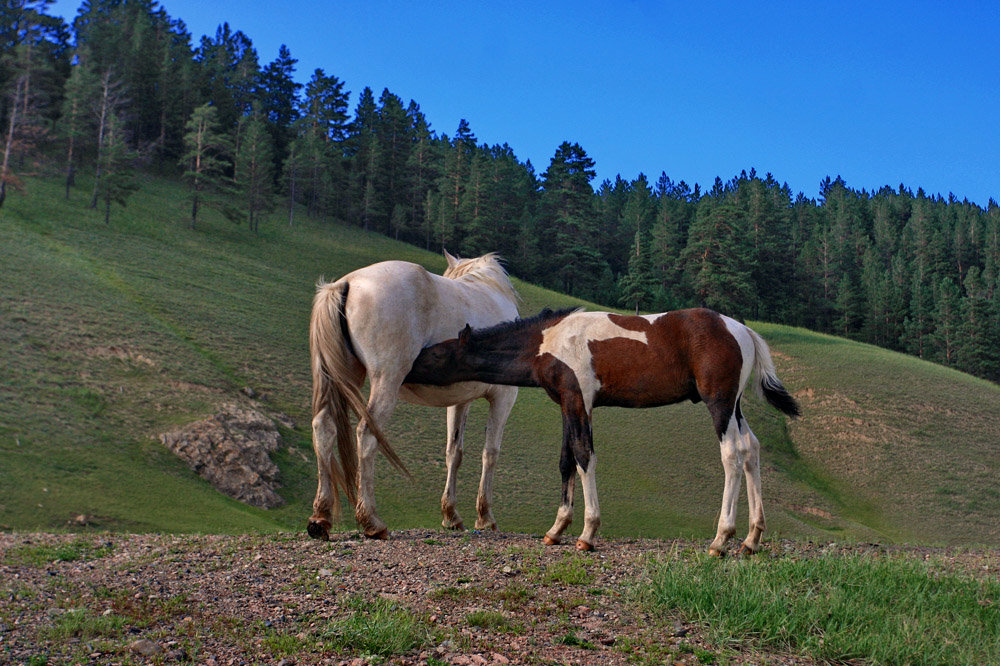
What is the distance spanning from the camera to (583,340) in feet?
29.4

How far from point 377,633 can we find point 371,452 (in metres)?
4.11

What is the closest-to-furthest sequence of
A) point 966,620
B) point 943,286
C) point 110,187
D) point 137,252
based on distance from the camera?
point 966,620 → point 137,252 → point 110,187 → point 943,286

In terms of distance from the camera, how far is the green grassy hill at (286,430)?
19938 mm

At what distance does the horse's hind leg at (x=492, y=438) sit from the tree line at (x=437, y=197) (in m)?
53.5

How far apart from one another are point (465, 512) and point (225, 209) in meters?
Result: 53.3

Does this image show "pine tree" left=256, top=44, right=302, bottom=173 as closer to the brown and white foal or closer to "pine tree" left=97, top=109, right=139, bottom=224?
"pine tree" left=97, top=109, right=139, bottom=224

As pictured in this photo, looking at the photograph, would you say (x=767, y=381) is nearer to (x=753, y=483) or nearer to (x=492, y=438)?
(x=753, y=483)

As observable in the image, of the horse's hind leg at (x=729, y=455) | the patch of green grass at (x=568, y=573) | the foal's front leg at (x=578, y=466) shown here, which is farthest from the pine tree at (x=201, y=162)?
the patch of green grass at (x=568, y=573)

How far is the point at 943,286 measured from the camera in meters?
92.4

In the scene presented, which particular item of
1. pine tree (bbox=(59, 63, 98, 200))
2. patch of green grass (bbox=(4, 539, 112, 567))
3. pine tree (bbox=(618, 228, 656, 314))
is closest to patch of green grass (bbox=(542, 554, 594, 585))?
patch of green grass (bbox=(4, 539, 112, 567))

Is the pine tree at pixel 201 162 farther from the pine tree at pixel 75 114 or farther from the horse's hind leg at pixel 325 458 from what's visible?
the horse's hind leg at pixel 325 458

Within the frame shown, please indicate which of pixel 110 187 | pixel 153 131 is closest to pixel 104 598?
pixel 110 187

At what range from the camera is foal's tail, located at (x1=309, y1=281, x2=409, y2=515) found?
9.34 metres

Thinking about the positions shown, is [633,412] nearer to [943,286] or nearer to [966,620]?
[966,620]
